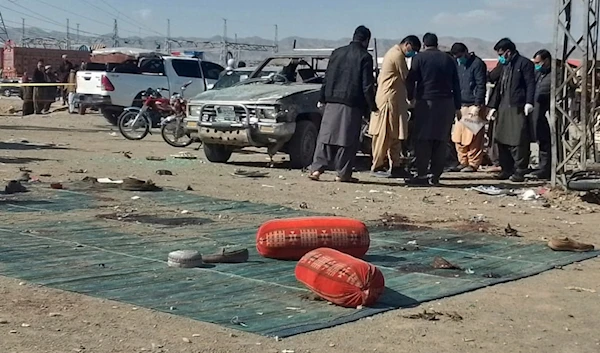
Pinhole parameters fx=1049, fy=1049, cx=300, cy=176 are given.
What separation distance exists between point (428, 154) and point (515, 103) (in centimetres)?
164

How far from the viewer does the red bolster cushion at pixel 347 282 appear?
643 centimetres

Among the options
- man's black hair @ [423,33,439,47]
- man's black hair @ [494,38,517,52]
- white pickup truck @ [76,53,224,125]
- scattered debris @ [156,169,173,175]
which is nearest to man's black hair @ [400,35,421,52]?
man's black hair @ [423,33,439,47]

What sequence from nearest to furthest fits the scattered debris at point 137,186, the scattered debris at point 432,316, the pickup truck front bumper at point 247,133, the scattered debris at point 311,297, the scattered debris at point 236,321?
the scattered debris at point 236,321 → the scattered debris at point 432,316 → the scattered debris at point 311,297 → the scattered debris at point 137,186 → the pickup truck front bumper at point 247,133

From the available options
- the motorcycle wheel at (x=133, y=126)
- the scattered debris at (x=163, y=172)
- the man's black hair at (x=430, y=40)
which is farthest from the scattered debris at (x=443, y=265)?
the motorcycle wheel at (x=133, y=126)

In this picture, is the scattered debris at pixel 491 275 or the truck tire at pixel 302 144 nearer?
the scattered debris at pixel 491 275

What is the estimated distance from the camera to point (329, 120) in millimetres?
13711

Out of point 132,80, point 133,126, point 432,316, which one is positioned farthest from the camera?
point 132,80

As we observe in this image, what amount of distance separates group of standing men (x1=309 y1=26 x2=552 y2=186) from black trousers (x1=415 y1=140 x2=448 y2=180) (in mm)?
13

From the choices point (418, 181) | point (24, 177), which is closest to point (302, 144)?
point (418, 181)

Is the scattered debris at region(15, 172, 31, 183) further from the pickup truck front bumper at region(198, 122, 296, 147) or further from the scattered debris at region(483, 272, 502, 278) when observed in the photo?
the scattered debris at region(483, 272, 502, 278)

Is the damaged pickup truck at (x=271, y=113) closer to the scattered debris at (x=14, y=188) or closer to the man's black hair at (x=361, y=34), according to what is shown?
the man's black hair at (x=361, y=34)

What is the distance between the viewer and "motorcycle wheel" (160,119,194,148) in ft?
63.9

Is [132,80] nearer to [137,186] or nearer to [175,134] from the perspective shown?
[175,134]

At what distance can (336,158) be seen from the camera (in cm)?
1392
